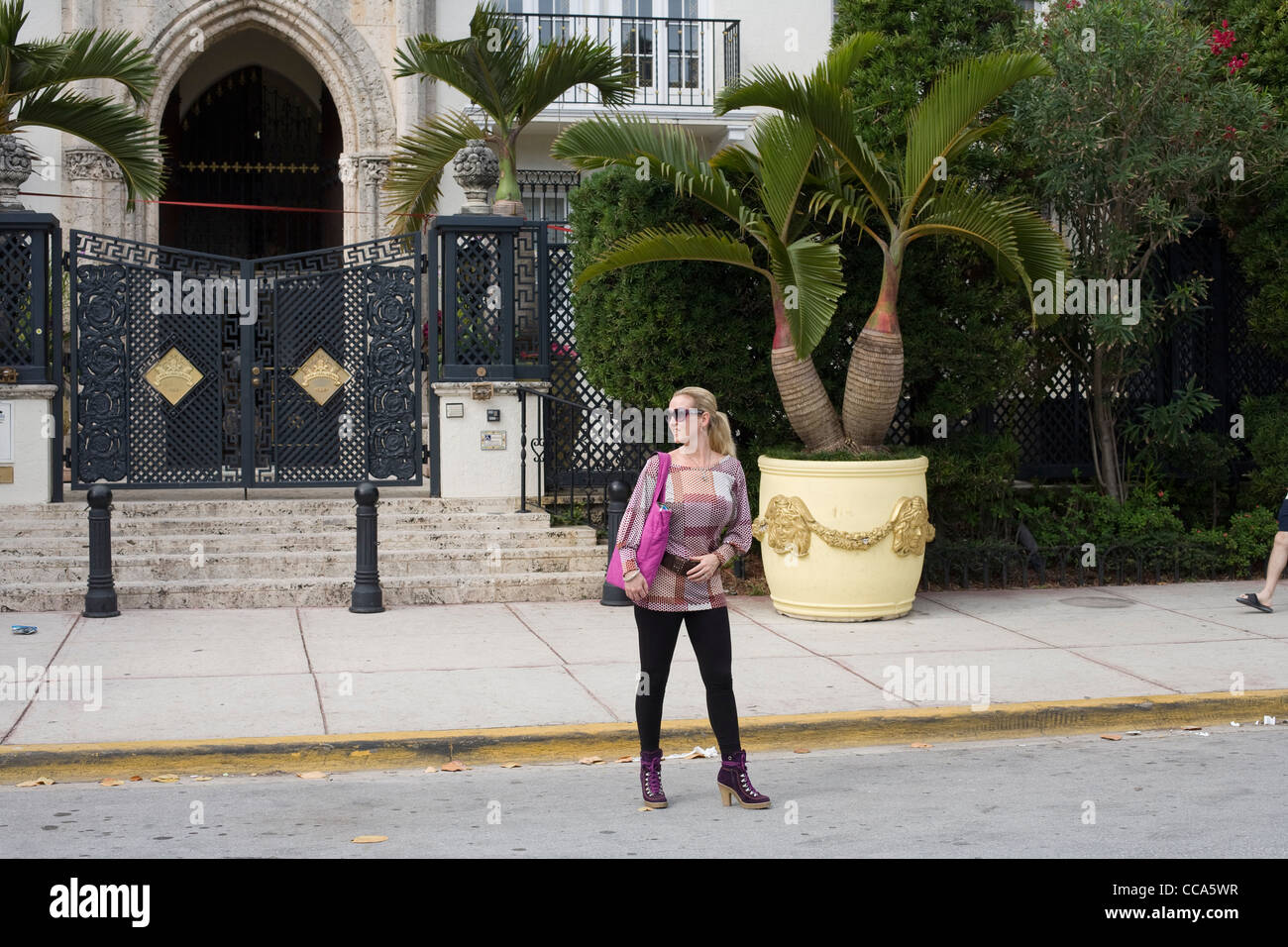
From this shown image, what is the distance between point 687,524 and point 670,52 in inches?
660

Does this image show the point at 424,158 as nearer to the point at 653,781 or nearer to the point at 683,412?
the point at 683,412

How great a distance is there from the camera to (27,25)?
61.1 ft

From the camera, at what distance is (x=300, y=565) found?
11188 millimetres

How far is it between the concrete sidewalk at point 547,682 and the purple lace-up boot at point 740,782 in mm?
1179

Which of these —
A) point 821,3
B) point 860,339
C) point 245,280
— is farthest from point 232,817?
point 821,3

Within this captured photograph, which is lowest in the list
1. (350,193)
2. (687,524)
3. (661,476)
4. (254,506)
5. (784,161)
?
(254,506)

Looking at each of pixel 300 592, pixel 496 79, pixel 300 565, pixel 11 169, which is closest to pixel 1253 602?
pixel 300 592

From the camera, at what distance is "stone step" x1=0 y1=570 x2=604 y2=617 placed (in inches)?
412

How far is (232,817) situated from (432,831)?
89 cm

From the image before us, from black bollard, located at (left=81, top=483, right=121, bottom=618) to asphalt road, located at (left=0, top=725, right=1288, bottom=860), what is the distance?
3.75 m

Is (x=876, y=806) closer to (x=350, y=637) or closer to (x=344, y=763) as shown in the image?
(x=344, y=763)

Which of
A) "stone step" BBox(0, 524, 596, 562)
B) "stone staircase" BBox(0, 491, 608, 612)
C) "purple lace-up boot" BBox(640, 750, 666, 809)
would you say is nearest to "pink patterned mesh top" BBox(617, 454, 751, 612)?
"purple lace-up boot" BBox(640, 750, 666, 809)

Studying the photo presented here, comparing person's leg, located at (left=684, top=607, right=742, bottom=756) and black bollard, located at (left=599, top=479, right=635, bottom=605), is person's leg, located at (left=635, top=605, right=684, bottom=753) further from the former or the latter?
black bollard, located at (left=599, top=479, right=635, bottom=605)

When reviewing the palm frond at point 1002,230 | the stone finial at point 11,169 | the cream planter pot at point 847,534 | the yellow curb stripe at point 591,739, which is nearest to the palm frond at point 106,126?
the stone finial at point 11,169
